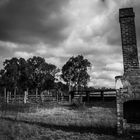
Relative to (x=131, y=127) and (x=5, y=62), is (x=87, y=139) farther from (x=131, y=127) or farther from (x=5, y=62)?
(x=5, y=62)

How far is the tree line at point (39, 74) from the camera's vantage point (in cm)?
4591

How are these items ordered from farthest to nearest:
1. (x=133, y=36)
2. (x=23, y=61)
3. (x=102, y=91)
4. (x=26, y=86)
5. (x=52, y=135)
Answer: (x=23, y=61)
(x=26, y=86)
(x=102, y=91)
(x=133, y=36)
(x=52, y=135)

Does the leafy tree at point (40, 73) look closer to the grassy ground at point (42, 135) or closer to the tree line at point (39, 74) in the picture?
the tree line at point (39, 74)

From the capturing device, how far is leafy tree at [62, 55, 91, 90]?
148ft

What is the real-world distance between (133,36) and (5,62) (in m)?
53.8

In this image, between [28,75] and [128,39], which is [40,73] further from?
[128,39]

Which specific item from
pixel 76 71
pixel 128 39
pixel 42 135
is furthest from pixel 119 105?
pixel 76 71

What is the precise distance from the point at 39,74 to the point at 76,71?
40.8ft

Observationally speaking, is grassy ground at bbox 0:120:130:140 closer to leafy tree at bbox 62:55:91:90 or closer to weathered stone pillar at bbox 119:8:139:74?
weathered stone pillar at bbox 119:8:139:74

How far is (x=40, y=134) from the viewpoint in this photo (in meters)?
6.54

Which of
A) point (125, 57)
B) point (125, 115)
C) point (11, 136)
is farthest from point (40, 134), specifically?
point (125, 57)

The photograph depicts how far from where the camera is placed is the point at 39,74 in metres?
52.8

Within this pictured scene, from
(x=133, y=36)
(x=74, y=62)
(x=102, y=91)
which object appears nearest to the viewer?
(x=133, y=36)

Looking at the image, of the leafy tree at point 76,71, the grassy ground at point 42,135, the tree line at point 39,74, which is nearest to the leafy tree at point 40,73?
the tree line at point 39,74
